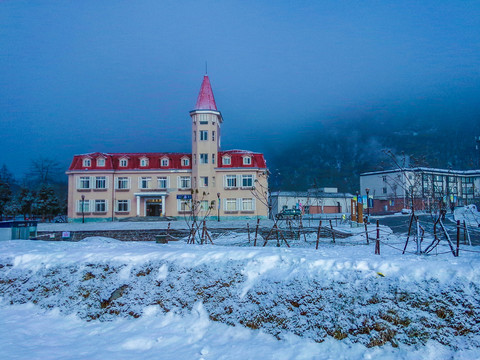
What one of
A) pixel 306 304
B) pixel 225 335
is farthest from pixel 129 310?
pixel 306 304

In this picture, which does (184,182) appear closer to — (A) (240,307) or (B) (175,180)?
(B) (175,180)

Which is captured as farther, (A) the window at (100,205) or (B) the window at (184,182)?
(B) the window at (184,182)

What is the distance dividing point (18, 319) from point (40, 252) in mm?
2422

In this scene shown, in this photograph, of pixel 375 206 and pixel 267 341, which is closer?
pixel 267 341

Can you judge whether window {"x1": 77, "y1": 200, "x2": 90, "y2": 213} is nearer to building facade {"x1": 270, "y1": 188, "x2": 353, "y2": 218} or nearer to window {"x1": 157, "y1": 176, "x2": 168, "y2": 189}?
window {"x1": 157, "y1": 176, "x2": 168, "y2": 189}

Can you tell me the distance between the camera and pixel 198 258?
7988 mm

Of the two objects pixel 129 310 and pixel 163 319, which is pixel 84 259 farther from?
pixel 163 319

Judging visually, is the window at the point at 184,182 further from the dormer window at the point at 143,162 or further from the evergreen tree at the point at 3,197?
the evergreen tree at the point at 3,197

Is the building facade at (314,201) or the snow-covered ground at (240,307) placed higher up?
the building facade at (314,201)

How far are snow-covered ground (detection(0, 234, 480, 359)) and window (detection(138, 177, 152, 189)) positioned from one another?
1279 inches

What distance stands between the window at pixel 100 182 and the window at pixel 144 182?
13.3 ft

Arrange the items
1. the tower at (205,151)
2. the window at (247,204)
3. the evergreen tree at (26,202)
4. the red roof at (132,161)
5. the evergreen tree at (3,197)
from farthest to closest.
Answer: the evergreen tree at (26,202)
the evergreen tree at (3,197)
the red roof at (132,161)
the tower at (205,151)
the window at (247,204)

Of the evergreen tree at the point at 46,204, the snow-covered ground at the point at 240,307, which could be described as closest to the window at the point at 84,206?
the evergreen tree at the point at 46,204

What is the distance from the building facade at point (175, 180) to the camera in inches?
1545
